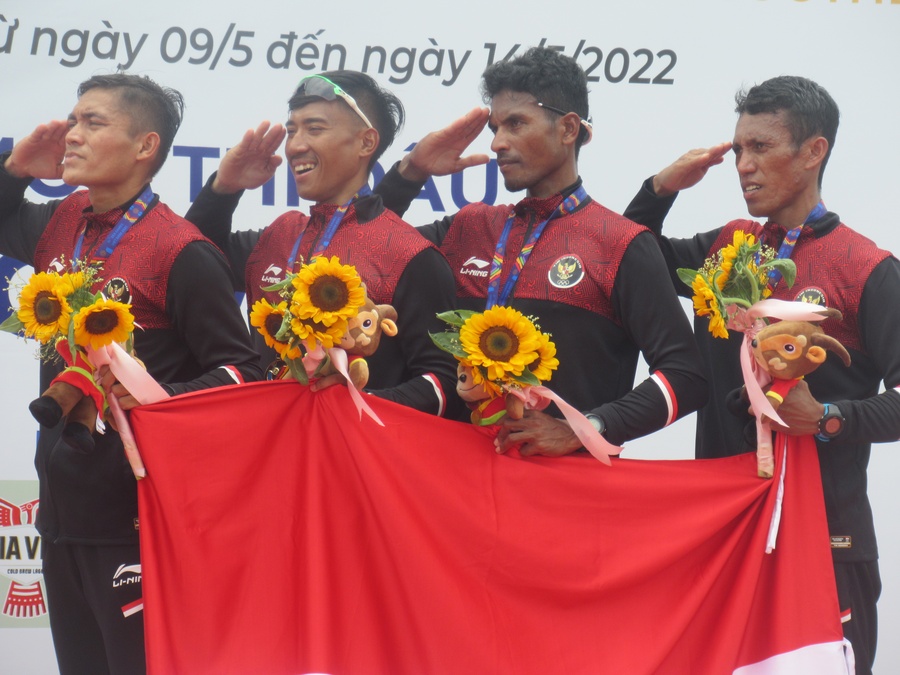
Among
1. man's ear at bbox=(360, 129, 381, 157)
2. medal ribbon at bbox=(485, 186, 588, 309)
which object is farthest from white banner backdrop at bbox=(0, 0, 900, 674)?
medal ribbon at bbox=(485, 186, 588, 309)

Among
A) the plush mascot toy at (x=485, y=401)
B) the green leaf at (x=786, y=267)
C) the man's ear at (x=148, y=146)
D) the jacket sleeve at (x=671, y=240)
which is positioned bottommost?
the plush mascot toy at (x=485, y=401)

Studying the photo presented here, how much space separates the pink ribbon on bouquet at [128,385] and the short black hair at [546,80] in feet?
4.25

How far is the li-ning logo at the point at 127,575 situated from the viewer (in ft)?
9.36

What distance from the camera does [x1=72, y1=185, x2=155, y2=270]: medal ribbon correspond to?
9.94ft

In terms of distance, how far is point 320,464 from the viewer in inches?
110

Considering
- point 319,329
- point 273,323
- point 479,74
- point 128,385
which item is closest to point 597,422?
point 319,329

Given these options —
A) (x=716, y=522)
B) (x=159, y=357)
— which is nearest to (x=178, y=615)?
(x=159, y=357)

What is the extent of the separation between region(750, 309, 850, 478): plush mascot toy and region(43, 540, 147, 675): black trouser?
1.60 metres

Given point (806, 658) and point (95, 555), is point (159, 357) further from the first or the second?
point (806, 658)

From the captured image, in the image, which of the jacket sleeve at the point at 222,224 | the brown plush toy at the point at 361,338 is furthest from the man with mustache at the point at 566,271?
the jacket sleeve at the point at 222,224

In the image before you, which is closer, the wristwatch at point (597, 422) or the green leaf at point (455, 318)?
the green leaf at point (455, 318)

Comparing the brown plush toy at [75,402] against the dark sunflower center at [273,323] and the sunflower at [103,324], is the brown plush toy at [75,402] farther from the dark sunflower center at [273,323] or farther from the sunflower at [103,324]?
the dark sunflower center at [273,323]

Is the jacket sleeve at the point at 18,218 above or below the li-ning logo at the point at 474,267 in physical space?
above

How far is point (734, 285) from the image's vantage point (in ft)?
9.33
